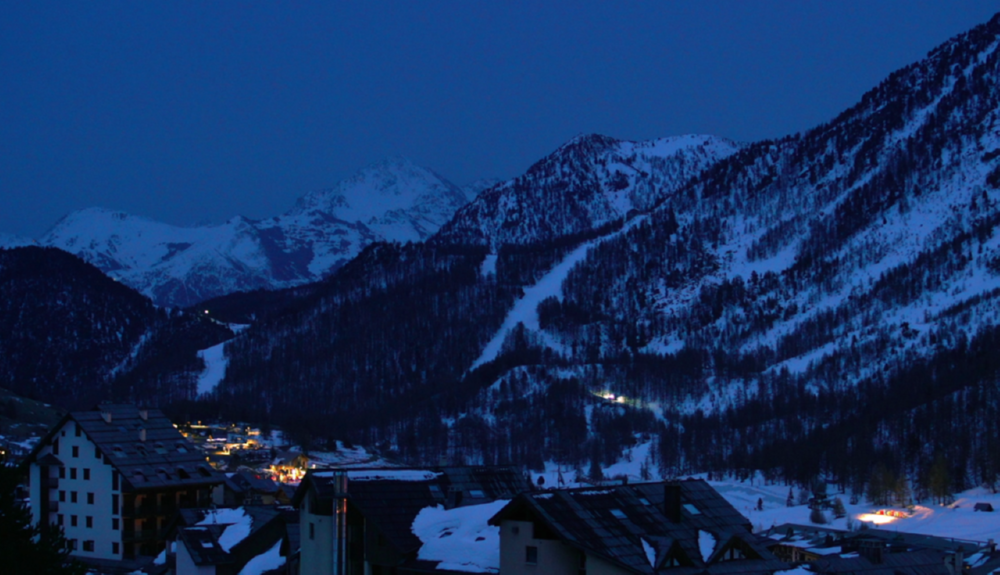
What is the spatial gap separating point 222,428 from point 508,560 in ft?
489

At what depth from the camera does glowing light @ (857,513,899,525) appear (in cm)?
12175

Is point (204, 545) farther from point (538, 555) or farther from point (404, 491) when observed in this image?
point (538, 555)

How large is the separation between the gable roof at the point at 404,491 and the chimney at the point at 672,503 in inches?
239

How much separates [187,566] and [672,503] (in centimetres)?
2610

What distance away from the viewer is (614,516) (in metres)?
37.5

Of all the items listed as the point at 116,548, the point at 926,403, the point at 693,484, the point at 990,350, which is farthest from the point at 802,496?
the point at 693,484

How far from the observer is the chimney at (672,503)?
3888cm

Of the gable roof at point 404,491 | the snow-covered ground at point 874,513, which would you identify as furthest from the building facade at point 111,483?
the snow-covered ground at point 874,513

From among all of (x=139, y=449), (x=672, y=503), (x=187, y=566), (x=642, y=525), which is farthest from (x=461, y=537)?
(x=139, y=449)

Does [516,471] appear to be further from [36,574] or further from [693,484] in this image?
[36,574]

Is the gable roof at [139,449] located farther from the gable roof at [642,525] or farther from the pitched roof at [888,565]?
the gable roof at [642,525]

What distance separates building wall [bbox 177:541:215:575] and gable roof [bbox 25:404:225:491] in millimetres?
17108

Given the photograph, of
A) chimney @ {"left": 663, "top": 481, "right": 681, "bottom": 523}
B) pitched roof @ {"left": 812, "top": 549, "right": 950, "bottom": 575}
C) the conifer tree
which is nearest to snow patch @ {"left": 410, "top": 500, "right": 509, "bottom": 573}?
chimney @ {"left": 663, "top": 481, "right": 681, "bottom": 523}

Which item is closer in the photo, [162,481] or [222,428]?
[162,481]
